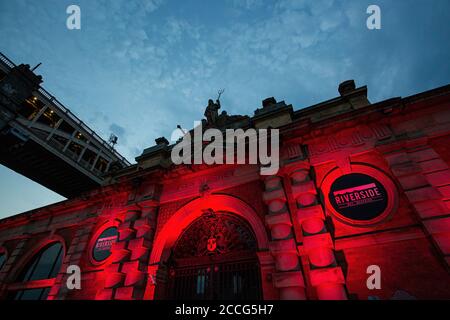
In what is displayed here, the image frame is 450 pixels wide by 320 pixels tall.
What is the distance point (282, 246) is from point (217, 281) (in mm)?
2573

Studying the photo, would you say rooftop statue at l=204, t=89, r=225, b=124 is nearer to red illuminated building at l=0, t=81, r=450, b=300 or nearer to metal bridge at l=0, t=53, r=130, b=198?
red illuminated building at l=0, t=81, r=450, b=300

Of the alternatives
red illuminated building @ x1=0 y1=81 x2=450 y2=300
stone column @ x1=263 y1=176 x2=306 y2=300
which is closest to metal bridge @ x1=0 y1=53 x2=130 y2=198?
red illuminated building @ x1=0 y1=81 x2=450 y2=300

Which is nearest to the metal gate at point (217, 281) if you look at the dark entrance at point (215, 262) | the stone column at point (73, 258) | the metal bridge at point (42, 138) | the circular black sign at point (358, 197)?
the dark entrance at point (215, 262)

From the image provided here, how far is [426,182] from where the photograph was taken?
17.4ft

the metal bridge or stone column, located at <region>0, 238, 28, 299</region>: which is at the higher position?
the metal bridge

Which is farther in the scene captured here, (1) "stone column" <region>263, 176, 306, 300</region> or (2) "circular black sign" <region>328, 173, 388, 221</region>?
(2) "circular black sign" <region>328, 173, 388, 221</region>

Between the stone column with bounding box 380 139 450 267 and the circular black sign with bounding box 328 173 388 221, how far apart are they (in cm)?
59

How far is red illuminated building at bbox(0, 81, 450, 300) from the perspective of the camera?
4.96 metres

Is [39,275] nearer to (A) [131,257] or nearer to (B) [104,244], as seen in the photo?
(B) [104,244]

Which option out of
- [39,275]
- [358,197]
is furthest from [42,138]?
[358,197]

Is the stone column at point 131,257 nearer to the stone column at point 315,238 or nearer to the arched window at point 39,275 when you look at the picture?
the arched window at point 39,275

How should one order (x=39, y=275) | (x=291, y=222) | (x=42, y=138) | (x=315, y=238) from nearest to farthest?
(x=315, y=238), (x=291, y=222), (x=39, y=275), (x=42, y=138)
